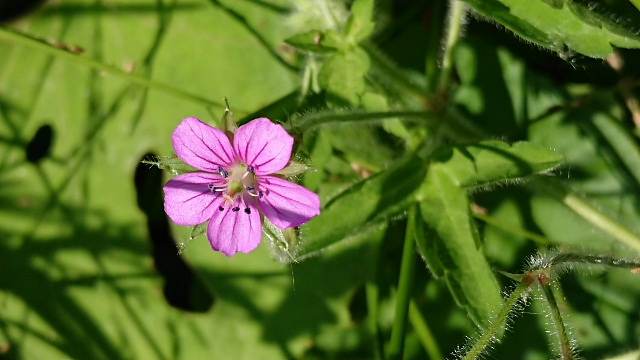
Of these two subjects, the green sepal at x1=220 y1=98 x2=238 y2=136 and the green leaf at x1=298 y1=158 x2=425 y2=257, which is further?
the green leaf at x1=298 y1=158 x2=425 y2=257

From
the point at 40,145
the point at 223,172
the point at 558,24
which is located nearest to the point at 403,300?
the point at 223,172

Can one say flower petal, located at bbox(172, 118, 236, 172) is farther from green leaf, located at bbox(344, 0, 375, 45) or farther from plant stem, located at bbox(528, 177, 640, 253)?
plant stem, located at bbox(528, 177, 640, 253)

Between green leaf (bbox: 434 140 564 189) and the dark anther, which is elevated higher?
green leaf (bbox: 434 140 564 189)

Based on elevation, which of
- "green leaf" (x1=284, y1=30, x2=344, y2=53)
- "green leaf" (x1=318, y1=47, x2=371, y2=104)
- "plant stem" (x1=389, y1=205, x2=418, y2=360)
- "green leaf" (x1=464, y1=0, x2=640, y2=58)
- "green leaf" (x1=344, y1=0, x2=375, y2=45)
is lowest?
"plant stem" (x1=389, y1=205, x2=418, y2=360)

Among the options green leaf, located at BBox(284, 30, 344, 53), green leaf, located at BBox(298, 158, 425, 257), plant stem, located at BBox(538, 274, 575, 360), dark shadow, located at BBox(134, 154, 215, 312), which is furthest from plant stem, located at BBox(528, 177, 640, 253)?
dark shadow, located at BBox(134, 154, 215, 312)

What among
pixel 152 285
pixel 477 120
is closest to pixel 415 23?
pixel 477 120

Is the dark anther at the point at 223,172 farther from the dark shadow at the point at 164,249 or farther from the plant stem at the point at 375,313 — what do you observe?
the dark shadow at the point at 164,249
